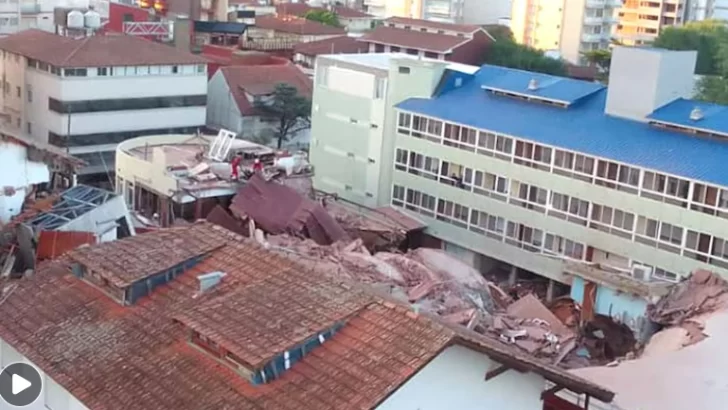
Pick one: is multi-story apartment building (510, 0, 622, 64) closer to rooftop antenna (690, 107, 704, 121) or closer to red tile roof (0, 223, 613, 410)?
rooftop antenna (690, 107, 704, 121)

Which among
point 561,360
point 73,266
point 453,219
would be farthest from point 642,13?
point 73,266

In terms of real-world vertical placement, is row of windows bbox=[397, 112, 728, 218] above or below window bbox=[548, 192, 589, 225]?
above

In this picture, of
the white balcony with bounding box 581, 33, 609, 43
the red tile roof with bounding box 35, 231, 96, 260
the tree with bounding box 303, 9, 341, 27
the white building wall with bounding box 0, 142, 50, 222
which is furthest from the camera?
the tree with bounding box 303, 9, 341, 27

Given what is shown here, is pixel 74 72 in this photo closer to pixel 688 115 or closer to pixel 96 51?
pixel 96 51

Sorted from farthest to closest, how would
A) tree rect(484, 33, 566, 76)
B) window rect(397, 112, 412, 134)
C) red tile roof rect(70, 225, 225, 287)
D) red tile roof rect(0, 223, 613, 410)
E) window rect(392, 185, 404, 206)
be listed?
tree rect(484, 33, 566, 76) < window rect(392, 185, 404, 206) < window rect(397, 112, 412, 134) < red tile roof rect(70, 225, 225, 287) < red tile roof rect(0, 223, 613, 410)

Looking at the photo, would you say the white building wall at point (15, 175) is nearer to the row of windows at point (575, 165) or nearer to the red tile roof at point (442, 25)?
the row of windows at point (575, 165)

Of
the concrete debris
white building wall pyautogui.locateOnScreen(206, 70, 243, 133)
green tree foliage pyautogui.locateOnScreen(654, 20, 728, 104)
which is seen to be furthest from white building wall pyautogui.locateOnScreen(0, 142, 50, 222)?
green tree foliage pyautogui.locateOnScreen(654, 20, 728, 104)

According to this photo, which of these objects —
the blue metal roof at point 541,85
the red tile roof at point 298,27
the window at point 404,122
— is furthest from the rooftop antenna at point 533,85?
the red tile roof at point 298,27
